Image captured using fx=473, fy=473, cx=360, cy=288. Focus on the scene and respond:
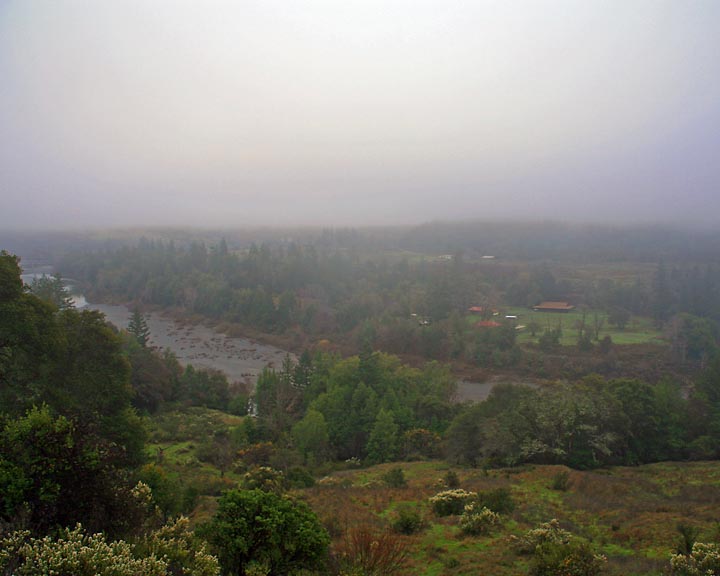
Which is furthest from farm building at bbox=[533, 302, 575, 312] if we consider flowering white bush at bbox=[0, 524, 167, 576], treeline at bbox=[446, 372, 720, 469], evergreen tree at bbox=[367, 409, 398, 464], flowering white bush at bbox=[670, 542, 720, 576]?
flowering white bush at bbox=[0, 524, 167, 576]

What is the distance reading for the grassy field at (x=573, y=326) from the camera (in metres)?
67.9

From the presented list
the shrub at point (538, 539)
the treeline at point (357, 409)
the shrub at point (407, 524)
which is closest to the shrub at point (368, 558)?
the shrub at point (538, 539)

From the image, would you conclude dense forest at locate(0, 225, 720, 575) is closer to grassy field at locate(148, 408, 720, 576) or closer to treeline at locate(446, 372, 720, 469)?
treeline at locate(446, 372, 720, 469)

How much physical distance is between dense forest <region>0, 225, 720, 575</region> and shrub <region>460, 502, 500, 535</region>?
0.07 meters

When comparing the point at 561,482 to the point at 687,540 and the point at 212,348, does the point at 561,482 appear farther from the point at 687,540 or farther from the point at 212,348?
the point at 212,348

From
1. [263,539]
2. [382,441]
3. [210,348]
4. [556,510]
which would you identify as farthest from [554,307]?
[263,539]

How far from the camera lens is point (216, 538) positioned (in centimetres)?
868

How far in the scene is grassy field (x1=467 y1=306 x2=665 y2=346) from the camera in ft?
223

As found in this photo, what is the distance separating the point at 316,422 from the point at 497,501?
50.4 feet

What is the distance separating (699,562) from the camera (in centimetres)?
881

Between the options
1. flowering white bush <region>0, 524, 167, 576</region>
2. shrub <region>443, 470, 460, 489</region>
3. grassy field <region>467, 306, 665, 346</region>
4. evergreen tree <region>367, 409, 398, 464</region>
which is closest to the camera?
flowering white bush <region>0, 524, 167, 576</region>

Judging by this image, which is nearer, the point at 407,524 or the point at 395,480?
the point at 407,524

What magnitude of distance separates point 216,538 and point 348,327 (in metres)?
69.7

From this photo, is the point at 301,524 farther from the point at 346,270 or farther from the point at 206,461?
the point at 346,270
